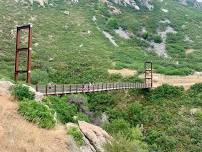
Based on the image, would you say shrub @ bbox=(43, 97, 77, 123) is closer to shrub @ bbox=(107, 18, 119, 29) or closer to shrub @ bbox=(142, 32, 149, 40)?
shrub @ bbox=(142, 32, 149, 40)

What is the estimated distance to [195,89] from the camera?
7469 centimetres

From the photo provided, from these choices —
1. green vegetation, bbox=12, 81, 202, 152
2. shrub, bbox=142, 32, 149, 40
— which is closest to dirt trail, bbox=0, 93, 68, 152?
green vegetation, bbox=12, 81, 202, 152

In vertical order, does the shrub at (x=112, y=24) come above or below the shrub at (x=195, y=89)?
above

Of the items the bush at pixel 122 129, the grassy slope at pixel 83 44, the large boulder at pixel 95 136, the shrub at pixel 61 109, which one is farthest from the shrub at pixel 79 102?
the large boulder at pixel 95 136

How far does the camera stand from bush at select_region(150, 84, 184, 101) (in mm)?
72544

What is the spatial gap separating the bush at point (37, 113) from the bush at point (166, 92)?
126 ft

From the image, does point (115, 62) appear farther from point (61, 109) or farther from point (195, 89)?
point (61, 109)

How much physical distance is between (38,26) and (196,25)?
5170 cm

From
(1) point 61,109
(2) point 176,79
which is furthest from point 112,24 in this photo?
(1) point 61,109

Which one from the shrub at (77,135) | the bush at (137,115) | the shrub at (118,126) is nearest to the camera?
the shrub at (77,135)

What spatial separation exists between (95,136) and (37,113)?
5.18 metres

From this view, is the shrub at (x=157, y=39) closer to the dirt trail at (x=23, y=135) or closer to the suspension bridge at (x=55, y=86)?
the suspension bridge at (x=55, y=86)

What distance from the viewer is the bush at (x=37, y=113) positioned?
3391cm

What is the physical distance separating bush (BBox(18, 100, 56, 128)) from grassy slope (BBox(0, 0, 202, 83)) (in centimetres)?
→ 3819
